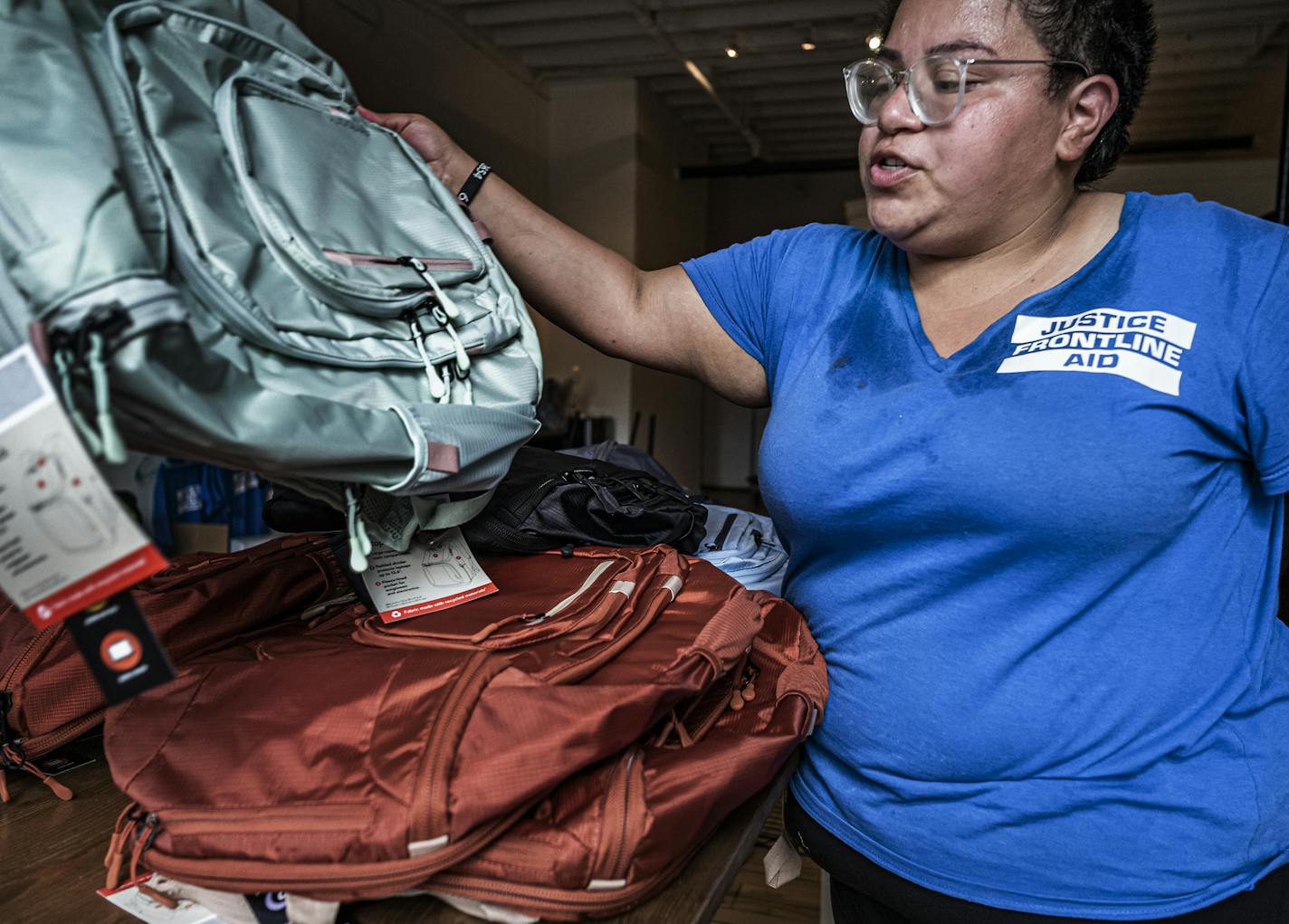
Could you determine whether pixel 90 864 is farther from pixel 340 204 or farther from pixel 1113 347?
pixel 1113 347

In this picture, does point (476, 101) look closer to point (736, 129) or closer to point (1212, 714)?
point (736, 129)

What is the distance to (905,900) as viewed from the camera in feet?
3.34

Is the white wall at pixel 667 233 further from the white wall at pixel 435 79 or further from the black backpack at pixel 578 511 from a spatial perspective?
the black backpack at pixel 578 511

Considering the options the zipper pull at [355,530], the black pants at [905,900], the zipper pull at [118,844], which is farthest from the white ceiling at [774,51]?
the zipper pull at [118,844]

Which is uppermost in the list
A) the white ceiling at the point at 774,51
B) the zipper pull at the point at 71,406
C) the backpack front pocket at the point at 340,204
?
the white ceiling at the point at 774,51

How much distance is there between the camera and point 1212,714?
969 mm

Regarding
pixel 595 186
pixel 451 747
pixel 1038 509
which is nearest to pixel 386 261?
pixel 451 747

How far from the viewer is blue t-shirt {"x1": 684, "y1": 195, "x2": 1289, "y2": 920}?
0.95m

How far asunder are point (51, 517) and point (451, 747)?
335mm

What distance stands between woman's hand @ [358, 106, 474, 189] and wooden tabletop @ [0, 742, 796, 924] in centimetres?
84

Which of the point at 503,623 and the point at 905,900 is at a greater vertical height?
the point at 503,623

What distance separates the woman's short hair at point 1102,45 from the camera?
104 cm

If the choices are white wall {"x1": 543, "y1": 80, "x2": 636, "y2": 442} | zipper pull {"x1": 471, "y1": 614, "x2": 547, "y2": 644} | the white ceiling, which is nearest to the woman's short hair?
zipper pull {"x1": 471, "y1": 614, "x2": 547, "y2": 644}

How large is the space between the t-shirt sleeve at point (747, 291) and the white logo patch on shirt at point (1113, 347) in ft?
1.13
